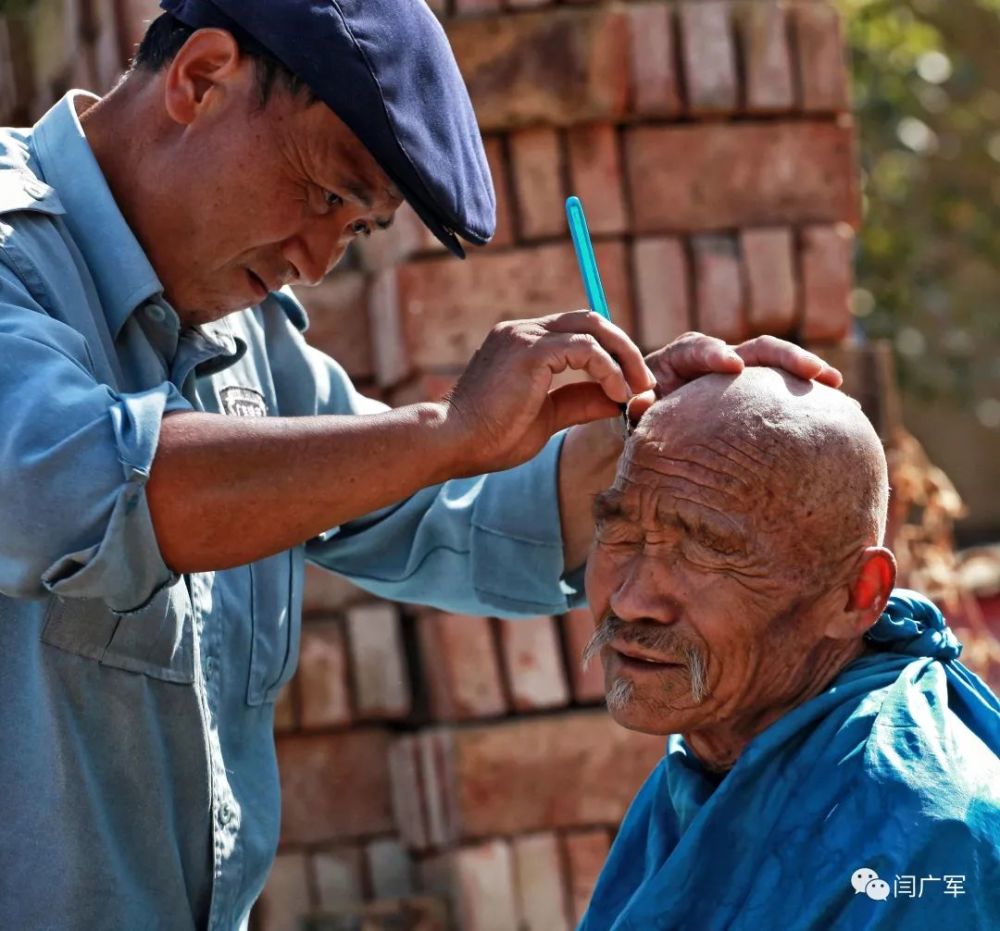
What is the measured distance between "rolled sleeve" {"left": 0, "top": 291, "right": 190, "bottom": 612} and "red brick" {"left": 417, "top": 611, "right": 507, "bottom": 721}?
2.24m

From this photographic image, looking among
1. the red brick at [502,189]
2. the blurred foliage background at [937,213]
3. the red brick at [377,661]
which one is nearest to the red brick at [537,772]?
the red brick at [377,661]

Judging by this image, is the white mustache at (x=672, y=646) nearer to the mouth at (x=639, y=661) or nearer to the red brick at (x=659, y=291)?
the mouth at (x=639, y=661)

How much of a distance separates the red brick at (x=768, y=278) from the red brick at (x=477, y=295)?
325 mm

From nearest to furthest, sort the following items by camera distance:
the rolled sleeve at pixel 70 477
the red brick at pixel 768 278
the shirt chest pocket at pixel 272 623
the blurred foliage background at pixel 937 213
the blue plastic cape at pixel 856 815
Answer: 1. the rolled sleeve at pixel 70 477
2. the blue plastic cape at pixel 856 815
3. the shirt chest pocket at pixel 272 623
4. the red brick at pixel 768 278
5. the blurred foliage background at pixel 937 213

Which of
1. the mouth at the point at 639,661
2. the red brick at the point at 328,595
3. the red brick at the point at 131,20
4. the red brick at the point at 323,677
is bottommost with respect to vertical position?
the red brick at the point at 323,677

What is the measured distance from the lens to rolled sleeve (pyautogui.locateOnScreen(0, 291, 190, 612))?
217cm

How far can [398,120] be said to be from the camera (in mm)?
2447

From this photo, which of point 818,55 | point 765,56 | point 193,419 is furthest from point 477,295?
point 193,419

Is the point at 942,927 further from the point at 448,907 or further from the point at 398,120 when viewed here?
the point at 448,907

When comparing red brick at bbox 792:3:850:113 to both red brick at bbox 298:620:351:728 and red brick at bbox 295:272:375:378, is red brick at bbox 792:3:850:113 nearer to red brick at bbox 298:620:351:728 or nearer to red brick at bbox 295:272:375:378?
red brick at bbox 295:272:375:378

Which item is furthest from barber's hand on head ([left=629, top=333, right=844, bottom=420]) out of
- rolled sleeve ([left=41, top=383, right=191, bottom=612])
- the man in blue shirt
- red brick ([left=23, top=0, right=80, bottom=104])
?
red brick ([left=23, top=0, right=80, bottom=104])

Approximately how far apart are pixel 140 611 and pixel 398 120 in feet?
2.49

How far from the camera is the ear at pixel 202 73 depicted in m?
2.53

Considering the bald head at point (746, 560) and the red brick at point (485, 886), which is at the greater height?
the bald head at point (746, 560)
